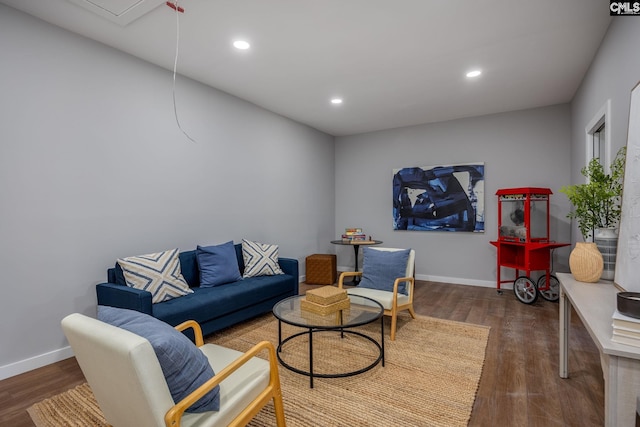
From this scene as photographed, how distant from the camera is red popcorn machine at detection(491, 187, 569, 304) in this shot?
4235 mm

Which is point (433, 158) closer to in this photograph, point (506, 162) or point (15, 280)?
point (506, 162)

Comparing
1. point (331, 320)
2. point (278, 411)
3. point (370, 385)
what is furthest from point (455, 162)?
point (278, 411)

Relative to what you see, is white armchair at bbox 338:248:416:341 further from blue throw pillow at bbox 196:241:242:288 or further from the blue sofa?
blue throw pillow at bbox 196:241:242:288

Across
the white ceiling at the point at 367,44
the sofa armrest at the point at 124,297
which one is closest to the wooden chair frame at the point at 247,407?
the sofa armrest at the point at 124,297

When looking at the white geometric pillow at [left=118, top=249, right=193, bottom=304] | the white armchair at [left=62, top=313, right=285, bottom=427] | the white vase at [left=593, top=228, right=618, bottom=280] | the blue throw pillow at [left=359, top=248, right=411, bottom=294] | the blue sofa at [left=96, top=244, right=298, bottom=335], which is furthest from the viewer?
the blue throw pillow at [left=359, top=248, right=411, bottom=294]

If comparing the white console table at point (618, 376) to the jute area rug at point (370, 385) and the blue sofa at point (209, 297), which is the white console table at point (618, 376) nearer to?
the jute area rug at point (370, 385)

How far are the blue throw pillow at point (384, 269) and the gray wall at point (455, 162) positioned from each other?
2.38 metres

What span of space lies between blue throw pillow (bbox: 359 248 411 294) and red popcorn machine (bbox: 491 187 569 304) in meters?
1.89

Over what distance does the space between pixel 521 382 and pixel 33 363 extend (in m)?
3.80

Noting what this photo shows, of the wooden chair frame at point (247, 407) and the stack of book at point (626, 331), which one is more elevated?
the stack of book at point (626, 331)

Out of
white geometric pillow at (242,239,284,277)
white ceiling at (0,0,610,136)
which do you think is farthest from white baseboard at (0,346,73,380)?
white ceiling at (0,0,610,136)

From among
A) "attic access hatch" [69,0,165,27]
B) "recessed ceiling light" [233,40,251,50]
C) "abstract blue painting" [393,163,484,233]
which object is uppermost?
"recessed ceiling light" [233,40,251,50]

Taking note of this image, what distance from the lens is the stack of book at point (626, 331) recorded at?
1.22m

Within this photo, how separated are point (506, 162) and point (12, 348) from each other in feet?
20.6
